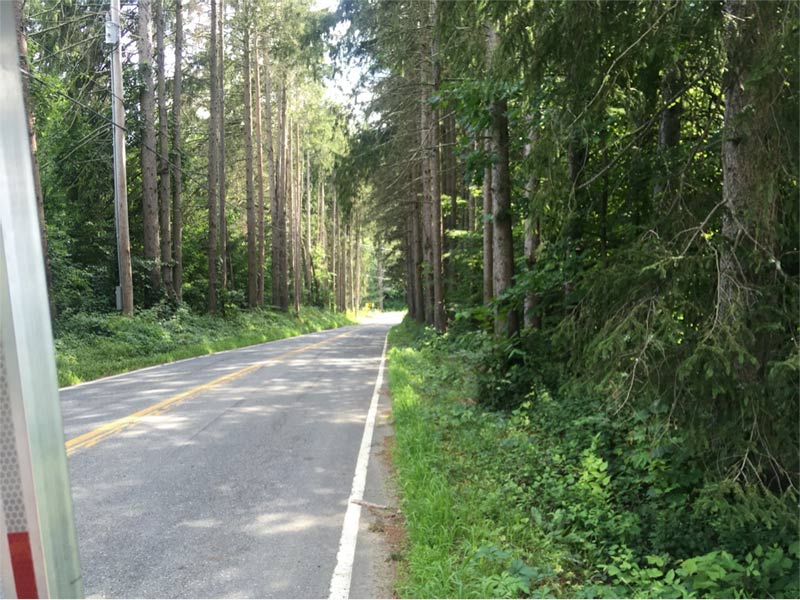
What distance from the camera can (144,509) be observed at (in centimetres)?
498

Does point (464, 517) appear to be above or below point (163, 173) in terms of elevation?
below

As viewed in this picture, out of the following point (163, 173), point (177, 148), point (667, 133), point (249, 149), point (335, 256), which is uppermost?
point (249, 149)

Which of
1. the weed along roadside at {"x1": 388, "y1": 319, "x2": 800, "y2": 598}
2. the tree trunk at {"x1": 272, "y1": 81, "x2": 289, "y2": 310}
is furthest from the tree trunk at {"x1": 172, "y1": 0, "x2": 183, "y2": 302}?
the weed along roadside at {"x1": 388, "y1": 319, "x2": 800, "y2": 598}

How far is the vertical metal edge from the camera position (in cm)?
112

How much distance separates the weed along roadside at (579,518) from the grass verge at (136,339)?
384 inches

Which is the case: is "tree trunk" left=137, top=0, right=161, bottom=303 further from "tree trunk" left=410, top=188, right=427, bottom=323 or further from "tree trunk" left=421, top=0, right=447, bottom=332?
"tree trunk" left=410, top=188, right=427, bottom=323

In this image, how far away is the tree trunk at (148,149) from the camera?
20.1 meters

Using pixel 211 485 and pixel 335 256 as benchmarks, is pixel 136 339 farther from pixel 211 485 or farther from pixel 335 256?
pixel 335 256

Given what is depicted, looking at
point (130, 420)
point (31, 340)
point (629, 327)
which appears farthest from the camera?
point (130, 420)

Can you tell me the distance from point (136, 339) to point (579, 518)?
1522cm

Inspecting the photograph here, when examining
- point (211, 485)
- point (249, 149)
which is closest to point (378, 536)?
point (211, 485)

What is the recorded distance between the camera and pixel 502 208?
9.39 meters

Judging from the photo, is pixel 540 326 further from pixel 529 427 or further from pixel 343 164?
pixel 343 164

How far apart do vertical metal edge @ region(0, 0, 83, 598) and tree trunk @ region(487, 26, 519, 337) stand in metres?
7.46
